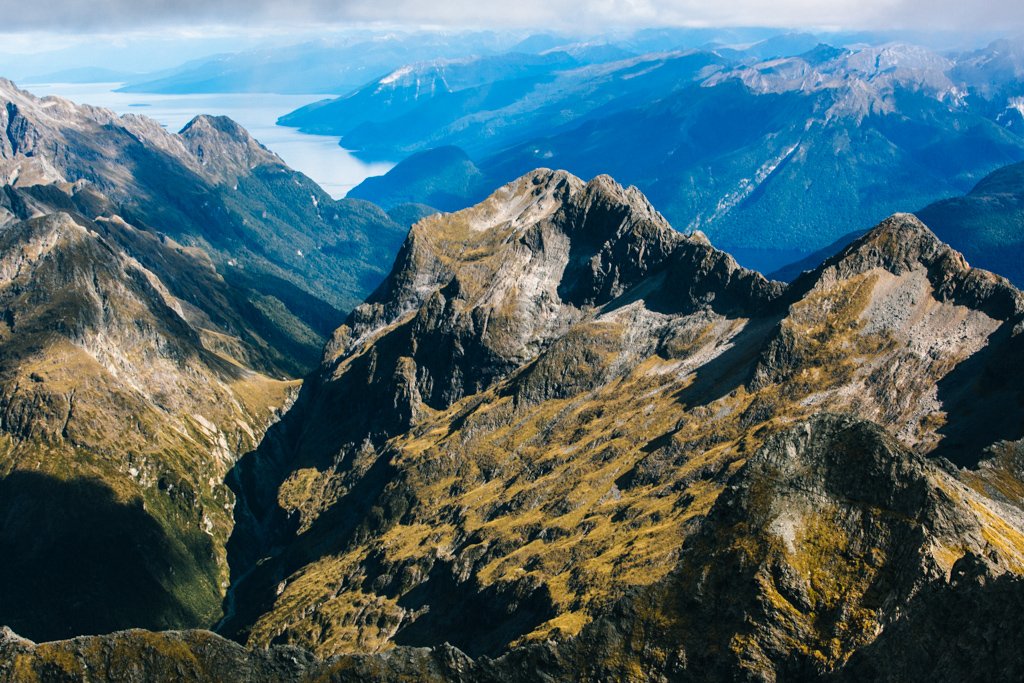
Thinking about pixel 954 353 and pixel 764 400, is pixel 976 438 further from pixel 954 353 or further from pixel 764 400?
pixel 764 400

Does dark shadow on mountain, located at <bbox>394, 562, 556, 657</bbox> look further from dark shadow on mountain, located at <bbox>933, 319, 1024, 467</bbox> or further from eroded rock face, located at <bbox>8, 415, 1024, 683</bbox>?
eroded rock face, located at <bbox>8, 415, 1024, 683</bbox>

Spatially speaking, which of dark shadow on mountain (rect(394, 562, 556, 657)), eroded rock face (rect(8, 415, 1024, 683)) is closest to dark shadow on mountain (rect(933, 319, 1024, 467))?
dark shadow on mountain (rect(394, 562, 556, 657))

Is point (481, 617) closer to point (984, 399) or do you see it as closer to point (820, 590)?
point (984, 399)

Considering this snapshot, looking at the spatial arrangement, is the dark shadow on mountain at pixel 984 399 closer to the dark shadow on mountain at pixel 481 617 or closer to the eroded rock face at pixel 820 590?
the dark shadow on mountain at pixel 481 617

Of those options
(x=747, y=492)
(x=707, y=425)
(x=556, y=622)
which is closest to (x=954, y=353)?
(x=707, y=425)

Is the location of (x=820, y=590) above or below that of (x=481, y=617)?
above

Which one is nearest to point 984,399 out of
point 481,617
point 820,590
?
point 481,617

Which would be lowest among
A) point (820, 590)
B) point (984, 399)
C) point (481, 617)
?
point (481, 617)

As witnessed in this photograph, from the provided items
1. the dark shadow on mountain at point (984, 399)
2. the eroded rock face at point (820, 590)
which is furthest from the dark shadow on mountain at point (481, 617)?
the eroded rock face at point (820, 590)

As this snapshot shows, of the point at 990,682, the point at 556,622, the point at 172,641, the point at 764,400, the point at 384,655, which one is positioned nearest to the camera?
the point at 990,682
